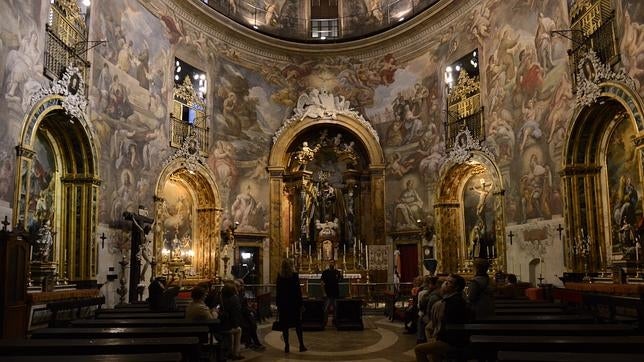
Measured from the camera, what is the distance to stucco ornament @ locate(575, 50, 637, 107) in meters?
13.4

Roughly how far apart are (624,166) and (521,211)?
4.13 metres

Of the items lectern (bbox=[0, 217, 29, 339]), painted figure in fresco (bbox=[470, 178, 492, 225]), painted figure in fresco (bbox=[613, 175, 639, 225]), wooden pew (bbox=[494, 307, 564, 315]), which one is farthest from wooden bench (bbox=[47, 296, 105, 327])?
painted figure in fresco (bbox=[470, 178, 492, 225])

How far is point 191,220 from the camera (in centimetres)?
2245

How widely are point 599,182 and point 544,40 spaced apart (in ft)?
15.4

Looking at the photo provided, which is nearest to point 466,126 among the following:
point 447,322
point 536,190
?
point 536,190

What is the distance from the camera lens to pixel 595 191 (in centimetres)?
1514

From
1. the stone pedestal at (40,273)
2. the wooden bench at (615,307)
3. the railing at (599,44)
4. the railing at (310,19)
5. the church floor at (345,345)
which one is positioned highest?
the railing at (310,19)

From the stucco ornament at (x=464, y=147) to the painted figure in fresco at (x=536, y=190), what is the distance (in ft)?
8.82

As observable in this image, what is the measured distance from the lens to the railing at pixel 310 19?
82.3 ft

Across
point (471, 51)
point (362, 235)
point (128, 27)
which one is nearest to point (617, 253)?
point (471, 51)

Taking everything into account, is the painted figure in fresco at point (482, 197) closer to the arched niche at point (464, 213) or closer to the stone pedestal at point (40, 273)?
the arched niche at point (464, 213)

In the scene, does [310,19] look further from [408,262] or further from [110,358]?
[110,358]

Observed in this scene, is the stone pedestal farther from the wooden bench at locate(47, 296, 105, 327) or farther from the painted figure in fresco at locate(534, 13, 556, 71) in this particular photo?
the painted figure in fresco at locate(534, 13, 556, 71)

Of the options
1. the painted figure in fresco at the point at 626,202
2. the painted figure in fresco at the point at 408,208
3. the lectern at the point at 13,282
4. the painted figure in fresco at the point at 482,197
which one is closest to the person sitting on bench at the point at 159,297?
the lectern at the point at 13,282
